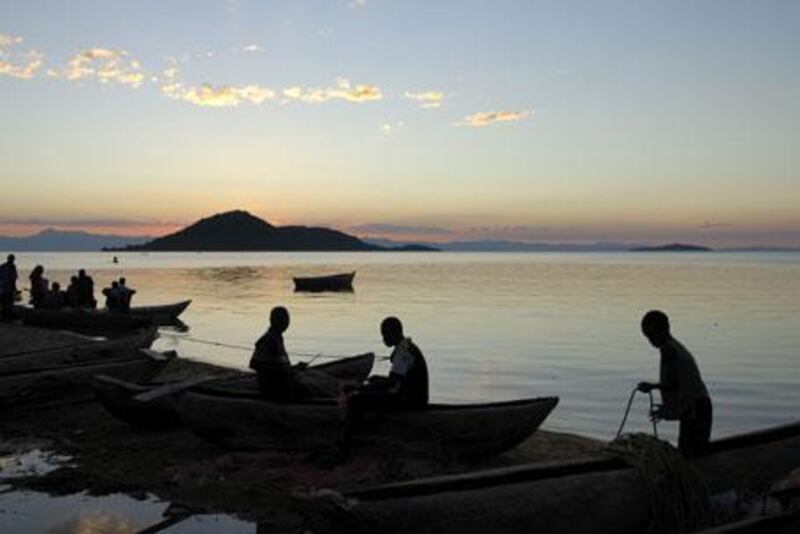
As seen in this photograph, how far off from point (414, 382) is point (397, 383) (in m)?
0.24

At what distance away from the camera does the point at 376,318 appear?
53281 mm

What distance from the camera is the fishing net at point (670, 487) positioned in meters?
8.95

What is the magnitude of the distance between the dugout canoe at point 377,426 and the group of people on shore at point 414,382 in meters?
0.26

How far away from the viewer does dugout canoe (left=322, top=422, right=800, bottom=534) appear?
761 centimetres

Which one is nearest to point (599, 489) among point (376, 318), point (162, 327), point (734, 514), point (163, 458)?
point (734, 514)

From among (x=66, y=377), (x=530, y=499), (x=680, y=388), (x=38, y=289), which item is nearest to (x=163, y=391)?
(x=66, y=377)

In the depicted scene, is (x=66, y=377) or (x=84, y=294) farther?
(x=84, y=294)

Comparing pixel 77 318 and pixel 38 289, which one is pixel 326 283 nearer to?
pixel 38 289

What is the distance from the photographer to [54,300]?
36.5 metres

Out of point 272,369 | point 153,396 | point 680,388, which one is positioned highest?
point 680,388

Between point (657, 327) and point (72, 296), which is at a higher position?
point (657, 327)

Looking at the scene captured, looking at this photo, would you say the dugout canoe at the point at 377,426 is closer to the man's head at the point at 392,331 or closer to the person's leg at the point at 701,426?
the man's head at the point at 392,331

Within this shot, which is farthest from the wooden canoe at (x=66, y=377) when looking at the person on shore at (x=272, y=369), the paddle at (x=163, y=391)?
the person on shore at (x=272, y=369)

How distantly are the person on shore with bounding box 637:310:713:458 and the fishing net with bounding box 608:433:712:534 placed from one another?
35 cm
